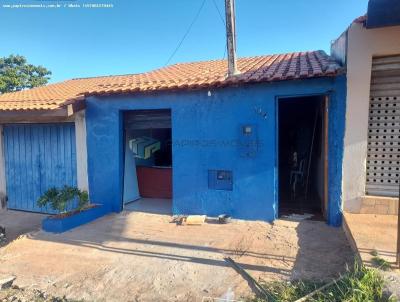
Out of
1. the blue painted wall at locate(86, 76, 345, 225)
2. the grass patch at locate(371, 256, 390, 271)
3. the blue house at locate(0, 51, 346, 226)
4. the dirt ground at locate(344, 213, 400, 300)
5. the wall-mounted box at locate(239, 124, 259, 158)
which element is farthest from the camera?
the wall-mounted box at locate(239, 124, 259, 158)

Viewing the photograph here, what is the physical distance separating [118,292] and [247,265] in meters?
1.91

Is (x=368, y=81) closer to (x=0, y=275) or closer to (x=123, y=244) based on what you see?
(x=123, y=244)

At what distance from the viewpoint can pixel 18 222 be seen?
8359 millimetres

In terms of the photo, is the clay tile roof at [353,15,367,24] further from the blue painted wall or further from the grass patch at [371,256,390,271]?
the grass patch at [371,256,390,271]

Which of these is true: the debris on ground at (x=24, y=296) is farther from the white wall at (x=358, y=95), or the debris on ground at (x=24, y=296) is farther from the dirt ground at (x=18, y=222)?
the white wall at (x=358, y=95)

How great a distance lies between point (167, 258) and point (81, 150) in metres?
4.41

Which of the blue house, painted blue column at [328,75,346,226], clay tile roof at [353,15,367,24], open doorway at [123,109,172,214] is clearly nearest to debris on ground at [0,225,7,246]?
the blue house

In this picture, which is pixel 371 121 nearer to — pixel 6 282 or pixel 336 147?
pixel 336 147

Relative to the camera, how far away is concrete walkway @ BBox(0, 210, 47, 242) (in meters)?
7.51

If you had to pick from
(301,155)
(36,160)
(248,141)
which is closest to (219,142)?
(248,141)

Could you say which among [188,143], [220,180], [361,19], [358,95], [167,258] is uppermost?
[361,19]

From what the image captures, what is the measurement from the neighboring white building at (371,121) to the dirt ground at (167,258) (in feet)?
3.27

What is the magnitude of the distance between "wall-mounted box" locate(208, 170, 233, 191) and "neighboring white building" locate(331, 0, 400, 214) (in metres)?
2.33

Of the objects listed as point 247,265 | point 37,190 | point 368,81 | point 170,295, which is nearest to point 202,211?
point 247,265
